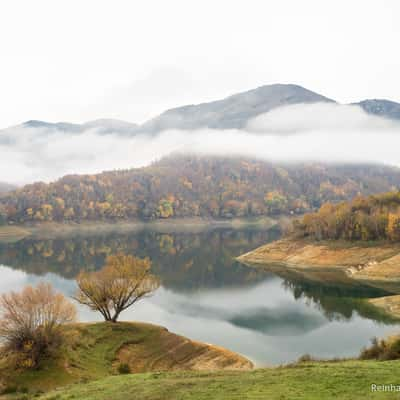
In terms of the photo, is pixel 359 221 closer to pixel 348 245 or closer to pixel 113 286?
pixel 348 245

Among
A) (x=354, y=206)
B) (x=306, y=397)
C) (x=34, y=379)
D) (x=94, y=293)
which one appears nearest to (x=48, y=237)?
(x=354, y=206)

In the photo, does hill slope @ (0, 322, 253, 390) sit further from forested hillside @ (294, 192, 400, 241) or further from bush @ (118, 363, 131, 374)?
forested hillside @ (294, 192, 400, 241)

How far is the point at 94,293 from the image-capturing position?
42281mm

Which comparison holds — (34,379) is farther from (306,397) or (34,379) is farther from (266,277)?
(266,277)

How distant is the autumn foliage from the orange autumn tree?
7.88 m

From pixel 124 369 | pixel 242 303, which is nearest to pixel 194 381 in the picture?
pixel 124 369

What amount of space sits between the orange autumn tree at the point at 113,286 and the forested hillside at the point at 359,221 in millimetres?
70117

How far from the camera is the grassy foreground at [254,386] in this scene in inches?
705

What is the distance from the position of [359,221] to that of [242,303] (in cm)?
4786

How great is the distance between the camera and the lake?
4615 cm

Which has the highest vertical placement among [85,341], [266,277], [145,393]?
[145,393]

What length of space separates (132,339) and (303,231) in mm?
82427

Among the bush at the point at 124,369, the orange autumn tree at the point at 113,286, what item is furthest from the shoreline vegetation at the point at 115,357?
the orange autumn tree at the point at 113,286

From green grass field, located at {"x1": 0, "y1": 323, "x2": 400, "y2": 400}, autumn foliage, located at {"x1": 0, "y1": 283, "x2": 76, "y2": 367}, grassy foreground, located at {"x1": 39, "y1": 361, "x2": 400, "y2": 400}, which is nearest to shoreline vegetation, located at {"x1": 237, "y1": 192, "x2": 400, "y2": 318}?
green grass field, located at {"x1": 0, "y1": 323, "x2": 400, "y2": 400}
